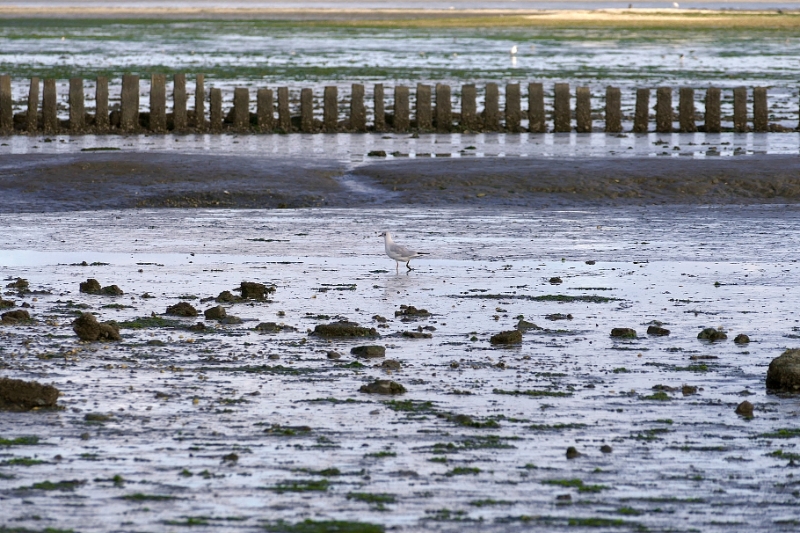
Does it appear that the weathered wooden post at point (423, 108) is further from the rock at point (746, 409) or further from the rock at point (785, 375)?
the rock at point (746, 409)

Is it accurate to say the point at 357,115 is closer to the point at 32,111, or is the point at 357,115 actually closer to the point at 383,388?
the point at 32,111

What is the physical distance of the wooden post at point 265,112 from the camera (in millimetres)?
31859

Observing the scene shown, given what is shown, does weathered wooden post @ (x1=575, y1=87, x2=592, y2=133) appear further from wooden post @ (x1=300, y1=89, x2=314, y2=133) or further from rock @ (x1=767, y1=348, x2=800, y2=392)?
rock @ (x1=767, y1=348, x2=800, y2=392)

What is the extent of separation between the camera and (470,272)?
52.2 ft

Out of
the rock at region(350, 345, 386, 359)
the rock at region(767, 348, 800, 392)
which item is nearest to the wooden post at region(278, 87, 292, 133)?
the rock at region(350, 345, 386, 359)

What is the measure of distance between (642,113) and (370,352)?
21.5 m

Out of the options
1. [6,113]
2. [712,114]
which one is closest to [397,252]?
[6,113]

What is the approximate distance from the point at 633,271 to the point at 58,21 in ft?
315

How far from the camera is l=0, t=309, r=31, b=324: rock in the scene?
12812 millimetres

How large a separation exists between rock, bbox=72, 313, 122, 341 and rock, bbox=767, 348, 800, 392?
526cm

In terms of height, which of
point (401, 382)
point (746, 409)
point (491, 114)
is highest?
point (746, 409)

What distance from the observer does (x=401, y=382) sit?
35.8 feet

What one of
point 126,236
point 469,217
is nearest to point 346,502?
point 126,236

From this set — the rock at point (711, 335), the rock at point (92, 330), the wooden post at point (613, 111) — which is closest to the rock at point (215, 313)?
the rock at point (92, 330)
